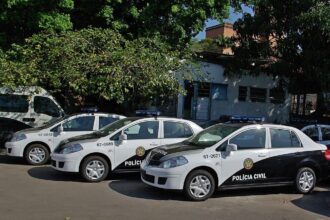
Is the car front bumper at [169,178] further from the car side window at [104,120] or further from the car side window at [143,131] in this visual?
the car side window at [104,120]

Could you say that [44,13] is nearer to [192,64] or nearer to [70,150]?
[192,64]

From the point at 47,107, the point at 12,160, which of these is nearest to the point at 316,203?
the point at 12,160

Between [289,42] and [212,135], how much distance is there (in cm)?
1430

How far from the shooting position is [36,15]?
19.9m

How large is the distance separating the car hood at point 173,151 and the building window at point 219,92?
18439 mm

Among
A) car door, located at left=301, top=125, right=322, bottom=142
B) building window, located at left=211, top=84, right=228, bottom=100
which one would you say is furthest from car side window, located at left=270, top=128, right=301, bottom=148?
building window, located at left=211, top=84, right=228, bottom=100

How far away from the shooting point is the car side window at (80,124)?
1390cm

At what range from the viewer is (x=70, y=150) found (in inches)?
447

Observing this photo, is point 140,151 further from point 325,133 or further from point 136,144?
point 325,133

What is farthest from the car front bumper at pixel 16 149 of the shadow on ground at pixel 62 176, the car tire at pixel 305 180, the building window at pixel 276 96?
the building window at pixel 276 96

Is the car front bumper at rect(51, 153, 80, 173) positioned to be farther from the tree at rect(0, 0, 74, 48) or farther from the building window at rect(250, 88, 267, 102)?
the building window at rect(250, 88, 267, 102)

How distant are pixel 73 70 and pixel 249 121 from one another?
6750 millimetres

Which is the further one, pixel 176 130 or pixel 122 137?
pixel 176 130

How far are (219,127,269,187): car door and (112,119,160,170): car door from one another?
2311 mm
